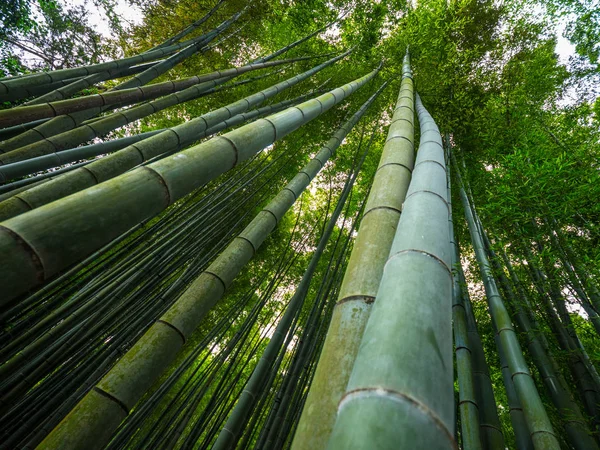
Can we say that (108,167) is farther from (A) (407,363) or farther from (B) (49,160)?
(A) (407,363)

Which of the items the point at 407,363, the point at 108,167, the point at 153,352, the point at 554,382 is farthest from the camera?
the point at 554,382

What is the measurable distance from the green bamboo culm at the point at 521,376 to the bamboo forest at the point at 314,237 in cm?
1

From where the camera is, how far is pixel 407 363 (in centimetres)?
56

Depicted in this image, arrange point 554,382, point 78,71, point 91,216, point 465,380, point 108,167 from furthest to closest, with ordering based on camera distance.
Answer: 1. point 78,71
2. point 554,382
3. point 465,380
4. point 108,167
5. point 91,216

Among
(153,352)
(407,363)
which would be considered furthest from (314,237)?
(407,363)

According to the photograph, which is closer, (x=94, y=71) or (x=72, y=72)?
(x=72, y=72)

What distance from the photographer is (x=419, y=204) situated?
1028 millimetres

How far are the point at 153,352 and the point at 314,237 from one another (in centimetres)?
447

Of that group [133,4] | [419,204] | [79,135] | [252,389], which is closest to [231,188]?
[79,135]

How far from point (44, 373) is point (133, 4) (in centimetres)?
489

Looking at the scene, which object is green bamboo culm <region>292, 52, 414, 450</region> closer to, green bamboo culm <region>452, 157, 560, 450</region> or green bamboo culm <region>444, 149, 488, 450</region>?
green bamboo culm <region>444, 149, 488, 450</region>

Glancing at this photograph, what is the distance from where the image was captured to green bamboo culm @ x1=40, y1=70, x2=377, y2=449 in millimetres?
1207

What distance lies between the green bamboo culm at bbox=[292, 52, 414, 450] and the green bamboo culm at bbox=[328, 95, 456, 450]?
0.66 ft

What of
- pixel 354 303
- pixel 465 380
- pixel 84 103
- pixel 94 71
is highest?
pixel 94 71
